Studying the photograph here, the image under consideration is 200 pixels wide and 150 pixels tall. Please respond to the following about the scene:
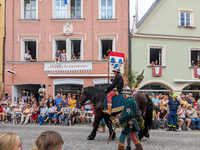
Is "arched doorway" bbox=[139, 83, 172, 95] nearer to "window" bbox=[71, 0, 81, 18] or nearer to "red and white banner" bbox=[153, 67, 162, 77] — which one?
"red and white banner" bbox=[153, 67, 162, 77]

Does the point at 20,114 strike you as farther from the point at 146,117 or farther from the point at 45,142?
the point at 45,142

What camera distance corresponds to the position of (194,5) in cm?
1941

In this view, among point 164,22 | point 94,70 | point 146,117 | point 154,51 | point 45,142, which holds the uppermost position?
point 164,22

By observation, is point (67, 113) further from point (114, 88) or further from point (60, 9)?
point (60, 9)

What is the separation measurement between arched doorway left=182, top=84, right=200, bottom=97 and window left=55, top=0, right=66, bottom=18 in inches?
455

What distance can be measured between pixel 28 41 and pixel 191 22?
536 inches

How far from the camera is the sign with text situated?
1791cm

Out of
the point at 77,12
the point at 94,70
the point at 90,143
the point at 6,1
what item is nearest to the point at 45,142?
the point at 90,143

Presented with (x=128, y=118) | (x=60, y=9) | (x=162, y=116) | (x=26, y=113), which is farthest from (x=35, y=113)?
(x=128, y=118)

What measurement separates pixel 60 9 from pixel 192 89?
496 inches

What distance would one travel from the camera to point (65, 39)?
60.5ft

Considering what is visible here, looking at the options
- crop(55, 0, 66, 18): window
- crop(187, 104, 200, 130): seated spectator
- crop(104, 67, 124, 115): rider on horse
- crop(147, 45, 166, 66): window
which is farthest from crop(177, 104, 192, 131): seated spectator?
crop(55, 0, 66, 18): window

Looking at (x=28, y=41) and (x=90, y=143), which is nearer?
(x=90, y=143)

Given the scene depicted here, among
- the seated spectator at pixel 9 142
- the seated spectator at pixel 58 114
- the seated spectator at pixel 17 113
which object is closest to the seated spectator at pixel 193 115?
the seated spectator at pixel 58 114
